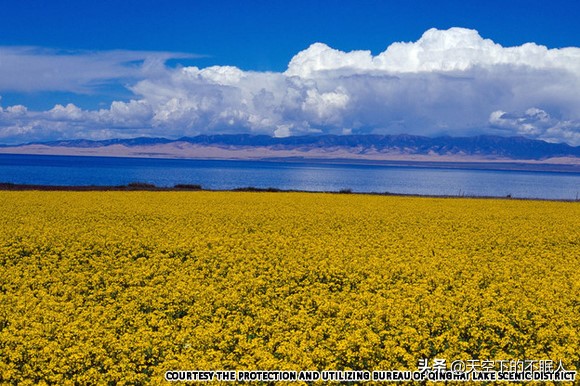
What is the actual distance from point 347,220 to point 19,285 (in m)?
17.3

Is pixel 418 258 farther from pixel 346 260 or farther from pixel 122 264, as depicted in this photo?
pixel 122 264

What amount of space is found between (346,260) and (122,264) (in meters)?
6.79

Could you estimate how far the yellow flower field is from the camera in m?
9.88

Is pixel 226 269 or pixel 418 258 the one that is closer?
pixel 226 269

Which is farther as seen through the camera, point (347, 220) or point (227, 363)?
point (347, 220)

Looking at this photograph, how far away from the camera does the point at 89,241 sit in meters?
20.4

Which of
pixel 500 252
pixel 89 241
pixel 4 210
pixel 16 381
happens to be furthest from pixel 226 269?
pixel 4 210

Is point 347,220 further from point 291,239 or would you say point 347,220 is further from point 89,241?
point 89,241

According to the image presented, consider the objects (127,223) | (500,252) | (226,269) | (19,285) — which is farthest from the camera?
(127,223)

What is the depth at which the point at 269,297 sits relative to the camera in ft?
45.2

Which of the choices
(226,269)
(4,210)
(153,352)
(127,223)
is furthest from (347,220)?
(153,352)

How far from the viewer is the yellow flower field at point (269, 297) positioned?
9875 mm

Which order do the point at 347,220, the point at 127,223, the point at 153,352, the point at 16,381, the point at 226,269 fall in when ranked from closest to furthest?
the point at 16,381, the point at 153,352, the point at 226,269, the point at 127,223, the point at 347,220

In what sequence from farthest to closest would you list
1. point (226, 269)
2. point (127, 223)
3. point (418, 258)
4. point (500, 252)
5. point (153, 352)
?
point (127, 223), point (500, 252), point (418, 258), point (226, 269), point (153, 352)
